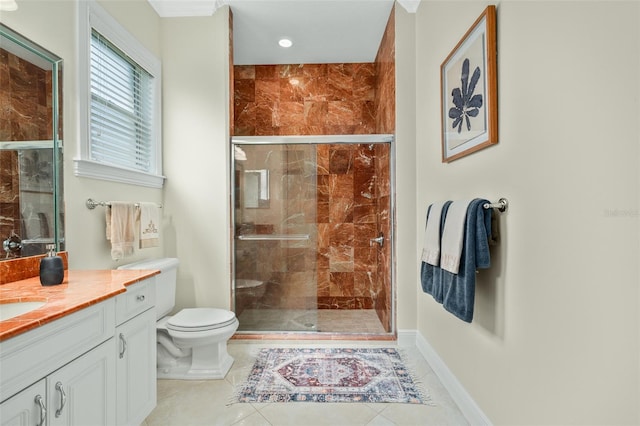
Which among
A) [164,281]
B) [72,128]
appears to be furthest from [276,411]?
[72,128]

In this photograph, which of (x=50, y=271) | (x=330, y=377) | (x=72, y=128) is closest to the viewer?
(x=50, y=271)

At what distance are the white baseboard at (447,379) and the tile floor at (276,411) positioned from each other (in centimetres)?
4

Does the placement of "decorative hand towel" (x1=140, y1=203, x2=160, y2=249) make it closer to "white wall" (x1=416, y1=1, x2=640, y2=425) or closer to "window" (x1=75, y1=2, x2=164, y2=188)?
"window" (x1=75, y1=2, x2=164, y2=188)

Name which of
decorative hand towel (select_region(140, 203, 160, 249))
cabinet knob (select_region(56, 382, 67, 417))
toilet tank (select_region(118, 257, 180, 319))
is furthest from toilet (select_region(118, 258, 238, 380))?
cabinet knob (select_region(56, 382, 67, 417))

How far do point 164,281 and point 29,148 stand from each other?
1.16 metres

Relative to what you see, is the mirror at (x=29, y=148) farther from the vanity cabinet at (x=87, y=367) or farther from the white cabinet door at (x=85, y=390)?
the white cabinet door at (x=85, y=390)

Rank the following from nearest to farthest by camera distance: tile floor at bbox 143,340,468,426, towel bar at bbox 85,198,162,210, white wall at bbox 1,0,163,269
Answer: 1. white wall at bbox 1,0,163,269
2. tile floor at bbox 143,340,468,426
3. towel bar at bbox 85,198,162,210

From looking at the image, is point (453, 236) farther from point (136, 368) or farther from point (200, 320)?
point (200, 320)

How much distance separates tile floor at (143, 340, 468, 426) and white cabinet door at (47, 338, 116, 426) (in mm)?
625

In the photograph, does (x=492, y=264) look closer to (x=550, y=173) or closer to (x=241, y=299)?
(x=550, y=173)

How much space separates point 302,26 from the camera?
2.93 meters

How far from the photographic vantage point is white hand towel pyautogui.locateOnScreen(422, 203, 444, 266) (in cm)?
176

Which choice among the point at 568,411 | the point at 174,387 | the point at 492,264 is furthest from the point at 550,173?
the point at 174,387

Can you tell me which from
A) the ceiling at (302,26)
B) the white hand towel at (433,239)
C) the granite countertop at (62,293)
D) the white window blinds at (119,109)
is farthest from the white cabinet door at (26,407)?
the ceiling at (302,26)
